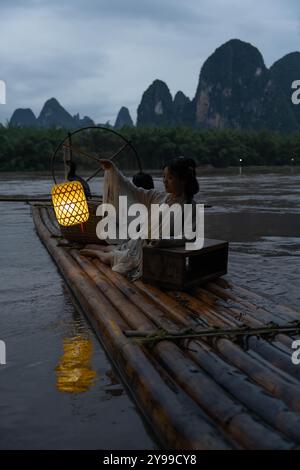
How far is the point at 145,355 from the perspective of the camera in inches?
100

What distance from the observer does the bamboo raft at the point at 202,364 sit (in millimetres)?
1818

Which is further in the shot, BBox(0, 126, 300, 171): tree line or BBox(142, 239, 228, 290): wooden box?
BBox(0, 126, 300, 171): tree line

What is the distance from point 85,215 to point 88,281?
28.9 inches

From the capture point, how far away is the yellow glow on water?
2.52m

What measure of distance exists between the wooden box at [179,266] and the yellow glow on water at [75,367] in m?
0.86

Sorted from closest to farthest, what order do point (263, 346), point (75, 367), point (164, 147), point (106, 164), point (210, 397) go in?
1. point (210, 397)
2. point (263, 346)
3. point (75, 367)
4. point (106, 164)
5. point (164, 147)

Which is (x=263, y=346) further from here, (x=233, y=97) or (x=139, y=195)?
(x=233, y=97)

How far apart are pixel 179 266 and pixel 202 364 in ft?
4.25

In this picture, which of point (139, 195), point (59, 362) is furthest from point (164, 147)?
point (59, 362)

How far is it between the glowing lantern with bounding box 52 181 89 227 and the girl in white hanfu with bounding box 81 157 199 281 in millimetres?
257

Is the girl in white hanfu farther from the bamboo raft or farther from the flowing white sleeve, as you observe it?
the bamboo raft

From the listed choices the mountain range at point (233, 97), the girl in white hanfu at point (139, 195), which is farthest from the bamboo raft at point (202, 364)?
the mountain range at point (233, 97)

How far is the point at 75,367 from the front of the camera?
2.74 metres

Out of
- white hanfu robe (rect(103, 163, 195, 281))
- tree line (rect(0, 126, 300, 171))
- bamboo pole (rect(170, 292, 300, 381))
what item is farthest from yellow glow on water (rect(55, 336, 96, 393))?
tree line (rect(0, 126, 300, 171))
